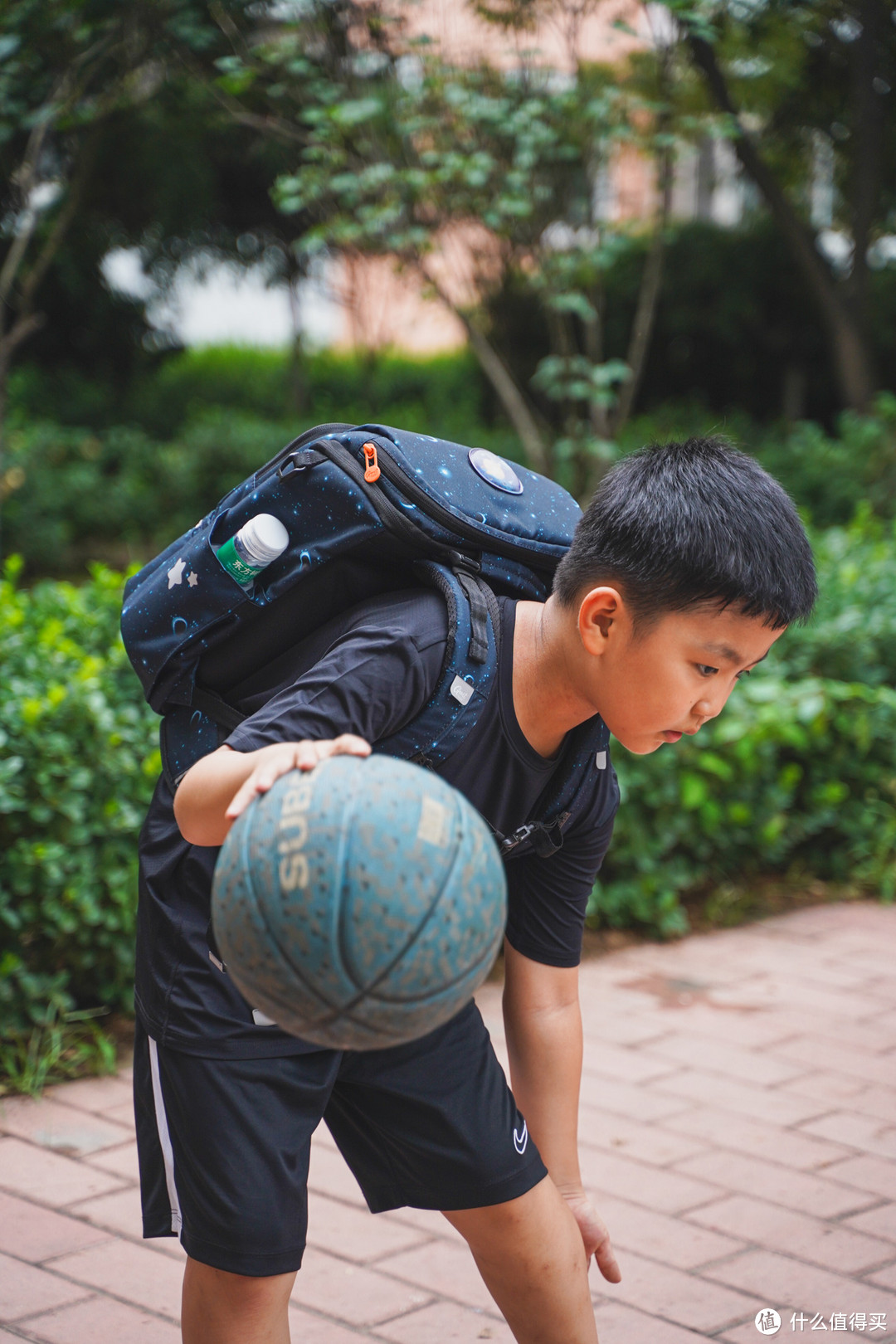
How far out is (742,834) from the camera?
4.76 metres

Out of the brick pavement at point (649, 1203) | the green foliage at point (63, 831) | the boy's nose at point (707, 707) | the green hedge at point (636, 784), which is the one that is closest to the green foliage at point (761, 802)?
the green hedge at point (636, 784)

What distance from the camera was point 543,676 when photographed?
5.80ft

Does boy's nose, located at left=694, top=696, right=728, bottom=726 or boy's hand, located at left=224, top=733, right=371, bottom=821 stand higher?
boy's hand, located at left=224, top=733, right=371, bottom=821

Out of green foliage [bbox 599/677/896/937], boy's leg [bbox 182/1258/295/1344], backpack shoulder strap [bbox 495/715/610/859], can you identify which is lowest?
green foliage [bbox 599/677/896/937]

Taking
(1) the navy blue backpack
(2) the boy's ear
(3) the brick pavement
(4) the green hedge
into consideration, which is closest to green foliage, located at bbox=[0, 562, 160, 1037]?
(4) the green hedge

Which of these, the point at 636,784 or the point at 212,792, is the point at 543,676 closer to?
the point at 212,792

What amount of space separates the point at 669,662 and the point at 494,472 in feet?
1.25

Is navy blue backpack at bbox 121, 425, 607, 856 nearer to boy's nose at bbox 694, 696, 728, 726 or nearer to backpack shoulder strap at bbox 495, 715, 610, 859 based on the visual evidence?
backpack shoulder strap at bbox 495, 715, 610, 859

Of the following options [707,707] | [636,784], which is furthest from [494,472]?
[636,784]

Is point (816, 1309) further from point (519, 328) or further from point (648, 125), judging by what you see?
point (519, 328)

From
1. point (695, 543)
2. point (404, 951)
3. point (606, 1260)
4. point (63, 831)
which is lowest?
point (606, 1260)

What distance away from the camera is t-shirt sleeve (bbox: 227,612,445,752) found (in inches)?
58.5

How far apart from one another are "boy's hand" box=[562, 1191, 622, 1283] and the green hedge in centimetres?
165

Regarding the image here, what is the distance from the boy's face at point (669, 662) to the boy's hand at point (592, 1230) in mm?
835
